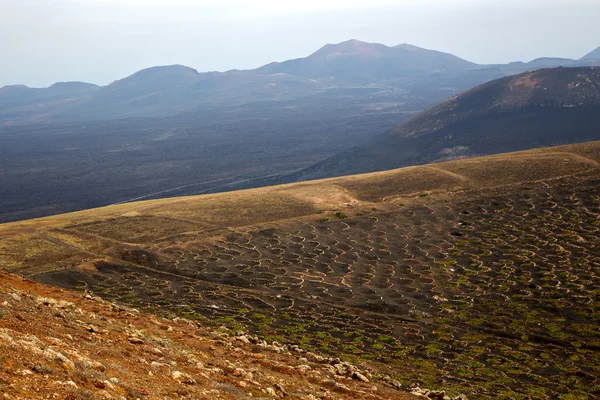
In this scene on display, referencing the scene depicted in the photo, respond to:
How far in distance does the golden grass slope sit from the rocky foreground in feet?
73.1

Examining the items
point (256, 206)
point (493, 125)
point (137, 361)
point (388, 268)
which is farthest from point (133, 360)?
point (493, 125)

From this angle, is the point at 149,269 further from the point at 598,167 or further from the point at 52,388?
the point at 598,167

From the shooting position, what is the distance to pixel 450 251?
155 ft

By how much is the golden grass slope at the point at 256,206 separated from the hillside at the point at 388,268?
34 cm

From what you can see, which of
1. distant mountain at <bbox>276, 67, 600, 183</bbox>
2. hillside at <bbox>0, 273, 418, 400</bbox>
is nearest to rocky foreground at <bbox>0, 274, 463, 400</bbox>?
hillside at <bbox>0, 273, 418, 400</bbox>

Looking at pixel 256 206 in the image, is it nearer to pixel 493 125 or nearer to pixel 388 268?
pixel 388 268

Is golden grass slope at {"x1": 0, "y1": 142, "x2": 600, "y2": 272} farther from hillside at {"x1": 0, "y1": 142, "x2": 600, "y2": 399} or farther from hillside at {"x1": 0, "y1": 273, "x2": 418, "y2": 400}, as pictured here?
hillside at {"x1": 0, "y1": 273, "x2": 418, "y2": 400}

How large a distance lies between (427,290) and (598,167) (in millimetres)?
42094

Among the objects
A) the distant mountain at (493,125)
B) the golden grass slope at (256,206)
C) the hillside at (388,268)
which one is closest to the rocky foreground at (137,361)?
the hillside at (388,268)

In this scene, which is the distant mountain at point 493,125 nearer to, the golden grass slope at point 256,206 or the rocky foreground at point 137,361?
the golden grass slope at point 256,206

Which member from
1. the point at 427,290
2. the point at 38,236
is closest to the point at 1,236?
the point at 38,236

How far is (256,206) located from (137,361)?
46145mm

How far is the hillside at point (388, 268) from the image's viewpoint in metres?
27.7

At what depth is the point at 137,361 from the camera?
1606 cm
